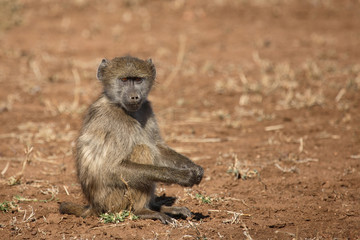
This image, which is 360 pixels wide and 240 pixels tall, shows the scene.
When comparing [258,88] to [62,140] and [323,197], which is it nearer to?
[62,140]

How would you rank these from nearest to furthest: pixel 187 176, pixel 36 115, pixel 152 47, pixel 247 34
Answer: pixel 187 176, pixel 36 115, pixel 152 47, pixel 247 34

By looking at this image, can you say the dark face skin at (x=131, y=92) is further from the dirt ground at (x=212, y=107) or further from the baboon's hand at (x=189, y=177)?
the dirt ground at (x=212, y=107)

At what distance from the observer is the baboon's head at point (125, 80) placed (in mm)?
4973

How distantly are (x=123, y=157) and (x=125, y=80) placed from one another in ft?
2.64

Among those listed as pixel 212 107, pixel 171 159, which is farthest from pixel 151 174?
pixel 212 107

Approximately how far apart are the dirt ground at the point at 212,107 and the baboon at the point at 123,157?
10.0 inches

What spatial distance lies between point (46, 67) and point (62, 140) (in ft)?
17.3

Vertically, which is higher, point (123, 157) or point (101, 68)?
point (101, 68)

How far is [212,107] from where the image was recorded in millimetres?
9508

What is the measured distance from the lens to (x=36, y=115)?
909 centimetres

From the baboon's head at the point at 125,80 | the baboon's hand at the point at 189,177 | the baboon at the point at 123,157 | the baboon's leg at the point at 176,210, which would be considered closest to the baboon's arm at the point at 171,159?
the baboon at the point at 123,157

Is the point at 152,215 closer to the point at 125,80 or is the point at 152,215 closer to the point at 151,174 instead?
the point at 151,174

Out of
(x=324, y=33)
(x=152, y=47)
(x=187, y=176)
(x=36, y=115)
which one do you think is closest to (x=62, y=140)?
(x=36, y=115)

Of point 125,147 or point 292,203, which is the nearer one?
point 125,147
